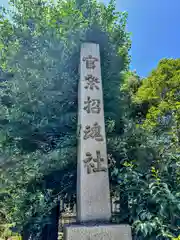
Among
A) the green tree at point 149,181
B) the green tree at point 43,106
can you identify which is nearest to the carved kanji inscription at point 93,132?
the green tree at point 43,106

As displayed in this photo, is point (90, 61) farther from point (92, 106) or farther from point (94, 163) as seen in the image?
point (94, 163)

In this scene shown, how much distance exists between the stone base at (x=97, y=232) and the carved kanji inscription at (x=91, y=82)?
2.29 metres

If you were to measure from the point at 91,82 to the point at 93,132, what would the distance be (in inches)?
39.0

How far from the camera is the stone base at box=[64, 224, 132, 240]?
274 cm

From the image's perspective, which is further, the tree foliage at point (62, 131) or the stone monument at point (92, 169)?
the tree foliage at point (62, 131)

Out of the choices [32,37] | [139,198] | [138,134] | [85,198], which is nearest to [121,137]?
[138,134]

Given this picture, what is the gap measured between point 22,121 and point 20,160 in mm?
710

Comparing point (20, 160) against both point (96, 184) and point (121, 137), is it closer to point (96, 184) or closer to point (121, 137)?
point (96, 184)

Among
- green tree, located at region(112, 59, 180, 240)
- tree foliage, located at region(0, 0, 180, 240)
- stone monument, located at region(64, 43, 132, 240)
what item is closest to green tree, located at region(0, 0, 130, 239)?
tree foliage, located at region(0, 0, 180, 240)

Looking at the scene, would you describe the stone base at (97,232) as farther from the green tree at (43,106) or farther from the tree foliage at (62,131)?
the green tree at (43,106)

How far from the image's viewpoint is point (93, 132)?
364cm

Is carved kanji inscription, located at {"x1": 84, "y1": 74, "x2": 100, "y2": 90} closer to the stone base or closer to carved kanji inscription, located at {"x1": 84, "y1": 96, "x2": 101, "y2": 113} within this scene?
carved kanji inscription, located at {"x1": 84, "y1": 96, "x2": 101, "y2": 113}

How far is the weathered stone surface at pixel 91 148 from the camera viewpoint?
316 cm

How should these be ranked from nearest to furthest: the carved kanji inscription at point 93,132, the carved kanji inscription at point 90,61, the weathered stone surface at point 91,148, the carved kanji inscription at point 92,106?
the weathered stone surface at point 91,148 → the carved kanji inscription at point 93,132 → the carved kanji inscription at point 92,106 → the carved kanji inscription at point 90,61
